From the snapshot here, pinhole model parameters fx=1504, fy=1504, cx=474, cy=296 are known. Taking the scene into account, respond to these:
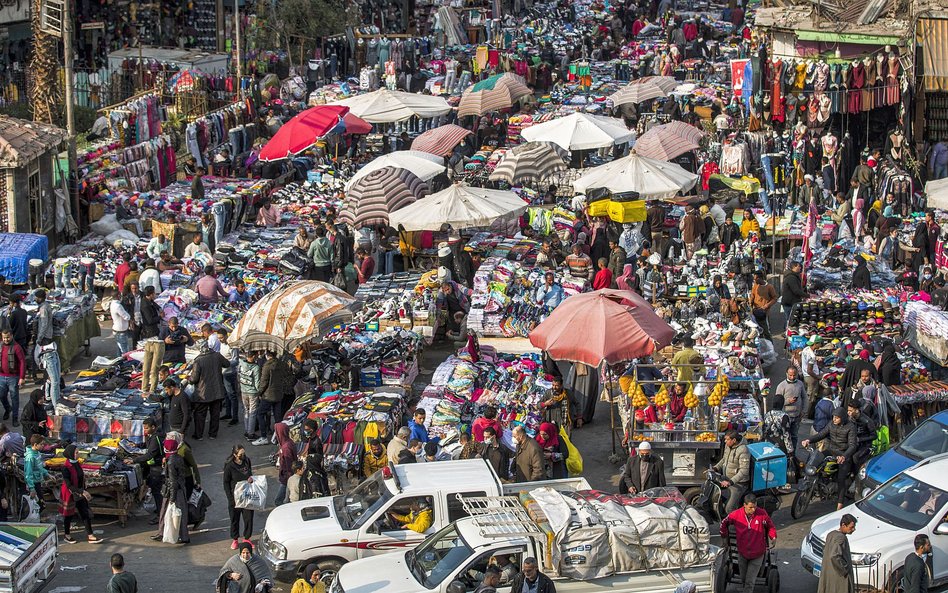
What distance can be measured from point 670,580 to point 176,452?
18.5 feet

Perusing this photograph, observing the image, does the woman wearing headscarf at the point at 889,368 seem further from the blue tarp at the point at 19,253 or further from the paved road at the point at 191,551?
the blue tarp at the point at 19,253

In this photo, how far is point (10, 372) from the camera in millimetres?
19484

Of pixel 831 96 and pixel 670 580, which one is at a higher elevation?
pixel 831 96

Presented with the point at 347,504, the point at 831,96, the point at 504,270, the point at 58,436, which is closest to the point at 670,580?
the point at 347,504

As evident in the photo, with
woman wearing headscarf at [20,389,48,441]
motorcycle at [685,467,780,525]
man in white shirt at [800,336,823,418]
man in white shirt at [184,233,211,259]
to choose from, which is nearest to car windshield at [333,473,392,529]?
motorcycle at [685,467,780,525]

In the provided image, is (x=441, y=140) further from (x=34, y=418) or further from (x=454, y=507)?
(x=454, y=507)

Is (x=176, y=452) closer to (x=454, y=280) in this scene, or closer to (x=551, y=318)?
(x=551, y=318)

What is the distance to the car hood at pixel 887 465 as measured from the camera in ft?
55.2

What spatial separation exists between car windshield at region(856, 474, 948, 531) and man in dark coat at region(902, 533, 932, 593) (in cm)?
86

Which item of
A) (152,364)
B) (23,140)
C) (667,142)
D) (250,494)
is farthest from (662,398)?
(23,140)

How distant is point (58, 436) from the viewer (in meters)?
18.0

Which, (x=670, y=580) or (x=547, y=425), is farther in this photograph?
(x=547, y=425)

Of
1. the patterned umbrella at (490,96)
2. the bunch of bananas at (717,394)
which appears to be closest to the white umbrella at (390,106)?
the patterned umbrella at (490,96)

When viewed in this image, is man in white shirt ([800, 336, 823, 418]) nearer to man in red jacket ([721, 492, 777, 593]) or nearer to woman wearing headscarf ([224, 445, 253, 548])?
man in red jacket ([721, 492, 777, 593])
